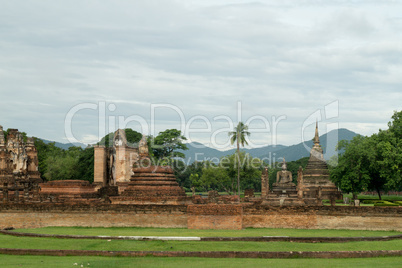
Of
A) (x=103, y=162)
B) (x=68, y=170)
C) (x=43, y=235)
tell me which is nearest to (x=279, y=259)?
(x=43, y=235)

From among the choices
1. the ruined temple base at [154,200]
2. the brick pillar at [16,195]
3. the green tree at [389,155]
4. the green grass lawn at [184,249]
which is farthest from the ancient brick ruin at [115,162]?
the green grass lawn at [184,249]

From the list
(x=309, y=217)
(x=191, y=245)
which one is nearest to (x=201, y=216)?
(x=309, y=217)

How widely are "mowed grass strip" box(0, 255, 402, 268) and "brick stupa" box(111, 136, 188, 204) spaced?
14.8 meters

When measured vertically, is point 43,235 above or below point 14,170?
below

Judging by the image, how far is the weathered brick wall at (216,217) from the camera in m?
25.5

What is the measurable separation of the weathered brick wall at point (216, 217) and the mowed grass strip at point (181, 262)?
8.60 metres

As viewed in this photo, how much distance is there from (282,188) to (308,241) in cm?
2222

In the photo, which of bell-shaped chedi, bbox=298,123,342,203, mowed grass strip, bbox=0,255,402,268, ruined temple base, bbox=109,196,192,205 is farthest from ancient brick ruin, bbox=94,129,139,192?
mowed grass strip, bbox=0,255,402,268

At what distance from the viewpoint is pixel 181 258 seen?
17.0 metres

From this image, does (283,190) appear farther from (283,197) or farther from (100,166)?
(100,166)

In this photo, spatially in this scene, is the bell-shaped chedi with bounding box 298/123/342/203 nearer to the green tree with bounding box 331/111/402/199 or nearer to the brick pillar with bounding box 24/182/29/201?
the green tree with bounding box 331/111/402/199

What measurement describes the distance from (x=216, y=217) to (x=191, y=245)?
6470 millimetres

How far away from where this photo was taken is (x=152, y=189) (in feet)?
108

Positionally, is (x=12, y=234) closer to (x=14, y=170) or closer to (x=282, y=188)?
(x=14, y=170)
